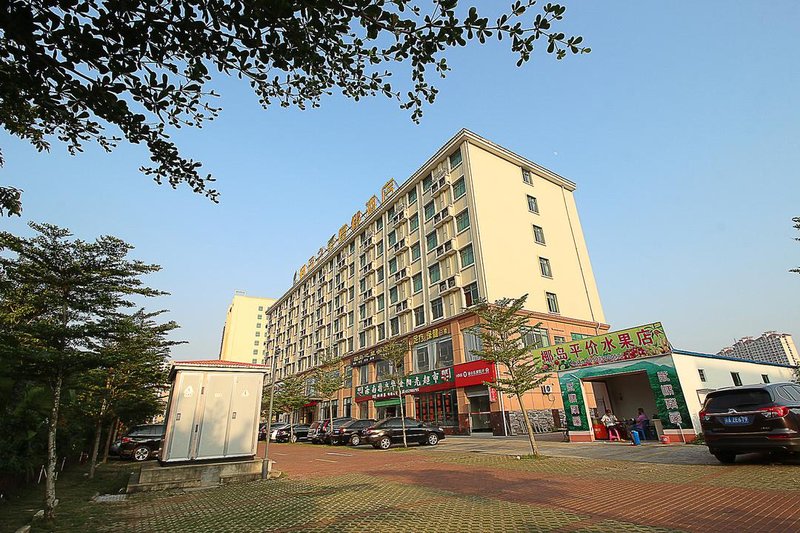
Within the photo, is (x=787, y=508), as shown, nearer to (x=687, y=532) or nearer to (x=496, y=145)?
(x=687, y=532)

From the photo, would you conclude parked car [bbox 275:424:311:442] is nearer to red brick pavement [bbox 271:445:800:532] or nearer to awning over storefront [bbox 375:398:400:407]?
awning over storefront [bbox 375:398:400:407]

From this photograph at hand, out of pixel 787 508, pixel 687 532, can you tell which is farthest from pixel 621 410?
pixel 687 532

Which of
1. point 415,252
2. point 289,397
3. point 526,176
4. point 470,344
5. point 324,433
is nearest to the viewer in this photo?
point 324,433

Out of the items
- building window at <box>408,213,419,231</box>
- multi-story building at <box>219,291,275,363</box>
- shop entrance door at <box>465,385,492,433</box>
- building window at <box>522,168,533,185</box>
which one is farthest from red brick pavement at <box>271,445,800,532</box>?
multi-story building at <box>219,291,275,363</box>

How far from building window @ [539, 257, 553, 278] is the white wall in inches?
590

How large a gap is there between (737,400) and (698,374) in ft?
26.3

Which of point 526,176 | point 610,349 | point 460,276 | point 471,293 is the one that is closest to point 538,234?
point 526,176

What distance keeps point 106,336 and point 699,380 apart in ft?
66.3

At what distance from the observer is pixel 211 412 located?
438 inches

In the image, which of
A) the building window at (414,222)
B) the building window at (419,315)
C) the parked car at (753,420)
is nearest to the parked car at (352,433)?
the building window at (419,315)

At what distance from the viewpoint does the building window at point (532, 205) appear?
117 feet

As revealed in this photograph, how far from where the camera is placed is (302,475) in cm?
1163

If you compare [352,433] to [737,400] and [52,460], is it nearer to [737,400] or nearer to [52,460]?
[52,460]

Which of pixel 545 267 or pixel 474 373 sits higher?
pixel 545 267
